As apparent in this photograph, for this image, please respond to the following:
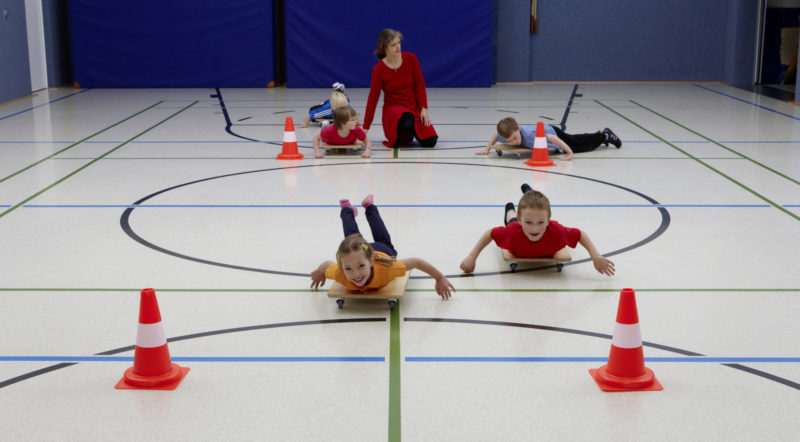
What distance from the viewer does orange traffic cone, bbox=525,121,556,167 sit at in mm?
7086

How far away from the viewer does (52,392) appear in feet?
9.78

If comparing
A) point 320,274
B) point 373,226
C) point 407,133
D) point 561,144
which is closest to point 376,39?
point 407,133

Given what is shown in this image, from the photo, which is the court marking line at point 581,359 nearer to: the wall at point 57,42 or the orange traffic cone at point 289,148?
the orange traffic cone at point 289,148

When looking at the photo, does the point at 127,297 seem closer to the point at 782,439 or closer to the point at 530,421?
the point at 530,421

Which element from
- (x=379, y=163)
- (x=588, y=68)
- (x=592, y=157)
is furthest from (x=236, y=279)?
(x=588, y=68)

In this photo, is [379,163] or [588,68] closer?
[379,163]

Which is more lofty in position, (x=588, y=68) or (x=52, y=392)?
(x=588, y=68)

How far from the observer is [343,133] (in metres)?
7.64

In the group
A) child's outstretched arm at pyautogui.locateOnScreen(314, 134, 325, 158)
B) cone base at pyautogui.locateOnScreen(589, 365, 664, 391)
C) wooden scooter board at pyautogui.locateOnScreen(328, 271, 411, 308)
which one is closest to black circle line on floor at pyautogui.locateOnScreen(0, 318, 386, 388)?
wooden scooter board at pyautogui.locateOnScreen(328, 271, 411, 308)

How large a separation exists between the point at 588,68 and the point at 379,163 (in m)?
8.18

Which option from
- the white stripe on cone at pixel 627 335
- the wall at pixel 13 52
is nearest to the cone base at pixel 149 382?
the white stripe on cone at pixel 627 335

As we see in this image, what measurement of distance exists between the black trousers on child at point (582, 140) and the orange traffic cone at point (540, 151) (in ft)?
2.06

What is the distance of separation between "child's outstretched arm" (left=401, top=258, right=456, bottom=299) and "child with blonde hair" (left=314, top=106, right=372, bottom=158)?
374cm

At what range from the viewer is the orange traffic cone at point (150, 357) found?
2.99 metres
